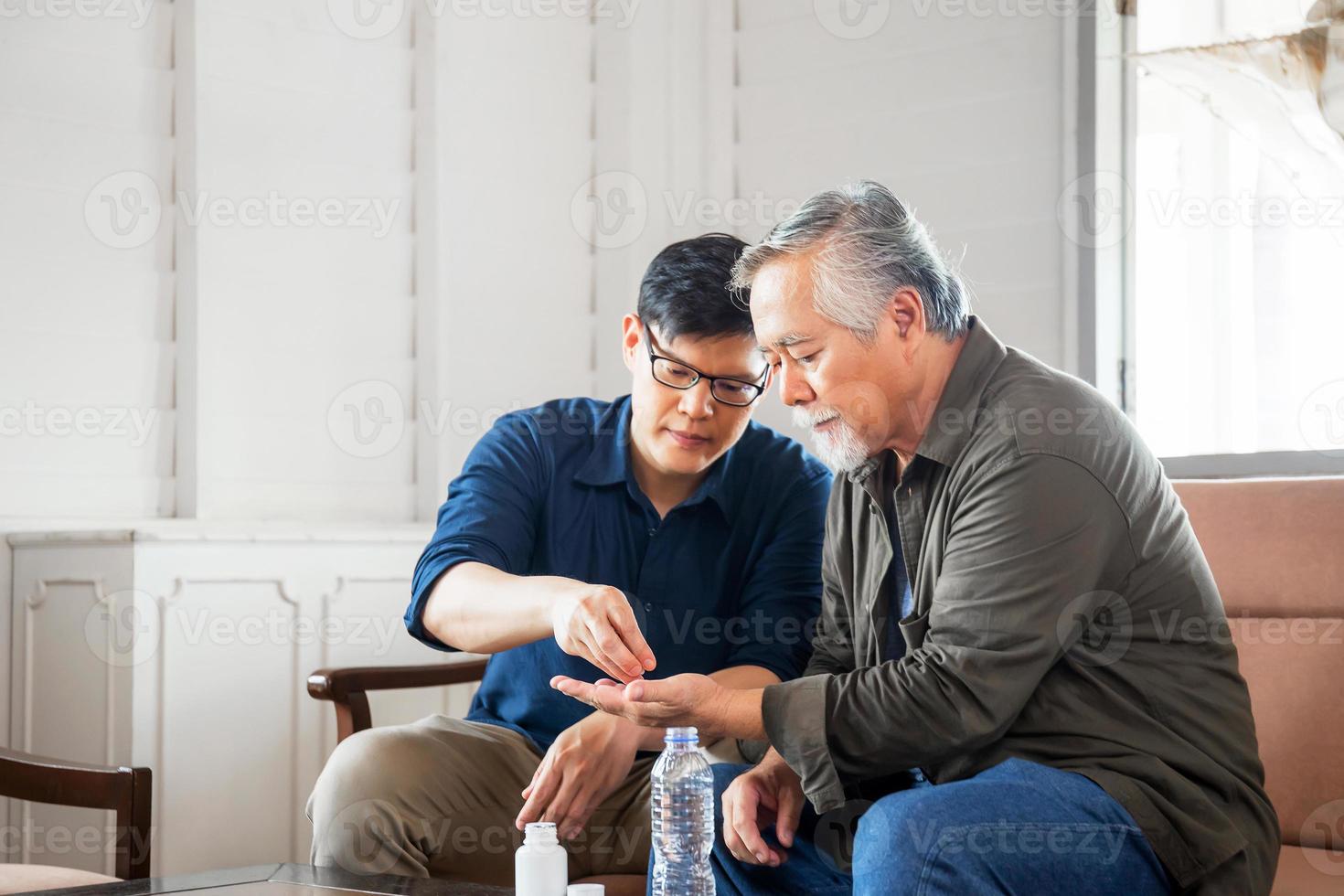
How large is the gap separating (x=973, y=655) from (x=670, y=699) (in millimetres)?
366

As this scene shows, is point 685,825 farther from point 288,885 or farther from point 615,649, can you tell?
point 288,885

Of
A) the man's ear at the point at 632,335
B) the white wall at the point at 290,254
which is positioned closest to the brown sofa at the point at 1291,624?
the man's ear at the point at 632,335

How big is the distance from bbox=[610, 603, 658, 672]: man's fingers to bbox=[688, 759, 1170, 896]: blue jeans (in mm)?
336

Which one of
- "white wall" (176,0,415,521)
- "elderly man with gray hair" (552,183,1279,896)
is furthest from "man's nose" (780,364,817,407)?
"white wall" (176,0,415,521)

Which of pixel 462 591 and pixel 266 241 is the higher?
pixel 266 241

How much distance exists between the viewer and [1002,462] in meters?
1.56

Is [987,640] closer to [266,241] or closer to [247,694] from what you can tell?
[247,694]

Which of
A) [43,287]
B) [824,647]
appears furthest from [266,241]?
[824,647]

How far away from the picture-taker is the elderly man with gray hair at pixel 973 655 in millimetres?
1440

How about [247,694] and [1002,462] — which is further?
[247,694]

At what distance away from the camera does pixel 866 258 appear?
1699 mm

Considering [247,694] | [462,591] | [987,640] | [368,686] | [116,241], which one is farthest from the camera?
[116,241]

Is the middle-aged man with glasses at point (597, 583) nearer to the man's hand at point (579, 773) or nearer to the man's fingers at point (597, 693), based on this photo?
the man's hand at point (579, 773)

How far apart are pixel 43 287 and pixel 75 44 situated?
0.54 metres
